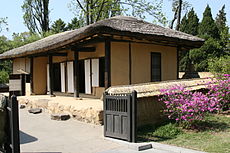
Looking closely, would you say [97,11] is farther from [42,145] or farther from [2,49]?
[42,145]

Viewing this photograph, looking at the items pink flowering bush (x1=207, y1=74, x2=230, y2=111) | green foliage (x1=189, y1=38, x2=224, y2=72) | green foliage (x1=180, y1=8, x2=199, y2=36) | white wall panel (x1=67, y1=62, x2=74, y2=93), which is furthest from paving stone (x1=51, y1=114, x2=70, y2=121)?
green foliage (x1=180, y1=8, x2=199, y2=36)

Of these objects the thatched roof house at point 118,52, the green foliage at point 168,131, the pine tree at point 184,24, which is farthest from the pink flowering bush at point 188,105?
the pine tree at point 184,24

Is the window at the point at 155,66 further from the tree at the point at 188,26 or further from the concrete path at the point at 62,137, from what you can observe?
the tree at the point at 188,26

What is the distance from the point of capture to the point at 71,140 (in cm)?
556

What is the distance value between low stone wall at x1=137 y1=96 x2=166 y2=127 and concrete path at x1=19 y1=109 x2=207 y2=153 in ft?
3.82

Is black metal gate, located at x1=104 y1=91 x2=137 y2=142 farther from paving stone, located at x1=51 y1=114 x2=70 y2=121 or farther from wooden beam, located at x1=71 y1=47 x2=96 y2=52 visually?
wooden beam, located at x1=71 y1=47 x2=96 y2=52

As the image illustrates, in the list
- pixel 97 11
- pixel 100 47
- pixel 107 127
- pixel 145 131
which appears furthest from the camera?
pixel 97 11

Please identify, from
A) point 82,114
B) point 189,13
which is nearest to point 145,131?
point 82,114

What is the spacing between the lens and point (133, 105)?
5.12m

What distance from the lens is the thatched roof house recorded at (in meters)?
9.00

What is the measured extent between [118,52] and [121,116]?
4.87 metres

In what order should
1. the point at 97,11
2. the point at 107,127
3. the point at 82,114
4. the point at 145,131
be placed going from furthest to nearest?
the point at 97,11 < the point at 82,114 < the point at 145,131 < the point at 107,127

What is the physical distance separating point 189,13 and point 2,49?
20858 mm

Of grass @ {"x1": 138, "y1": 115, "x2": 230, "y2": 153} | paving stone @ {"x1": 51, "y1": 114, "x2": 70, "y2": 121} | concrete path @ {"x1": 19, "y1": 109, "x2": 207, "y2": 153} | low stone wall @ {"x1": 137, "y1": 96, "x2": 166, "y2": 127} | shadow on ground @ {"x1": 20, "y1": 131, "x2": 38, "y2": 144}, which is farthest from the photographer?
paving stone @ {"x1": 51, "y1": 114, "x2": 70, "y2": 121}
